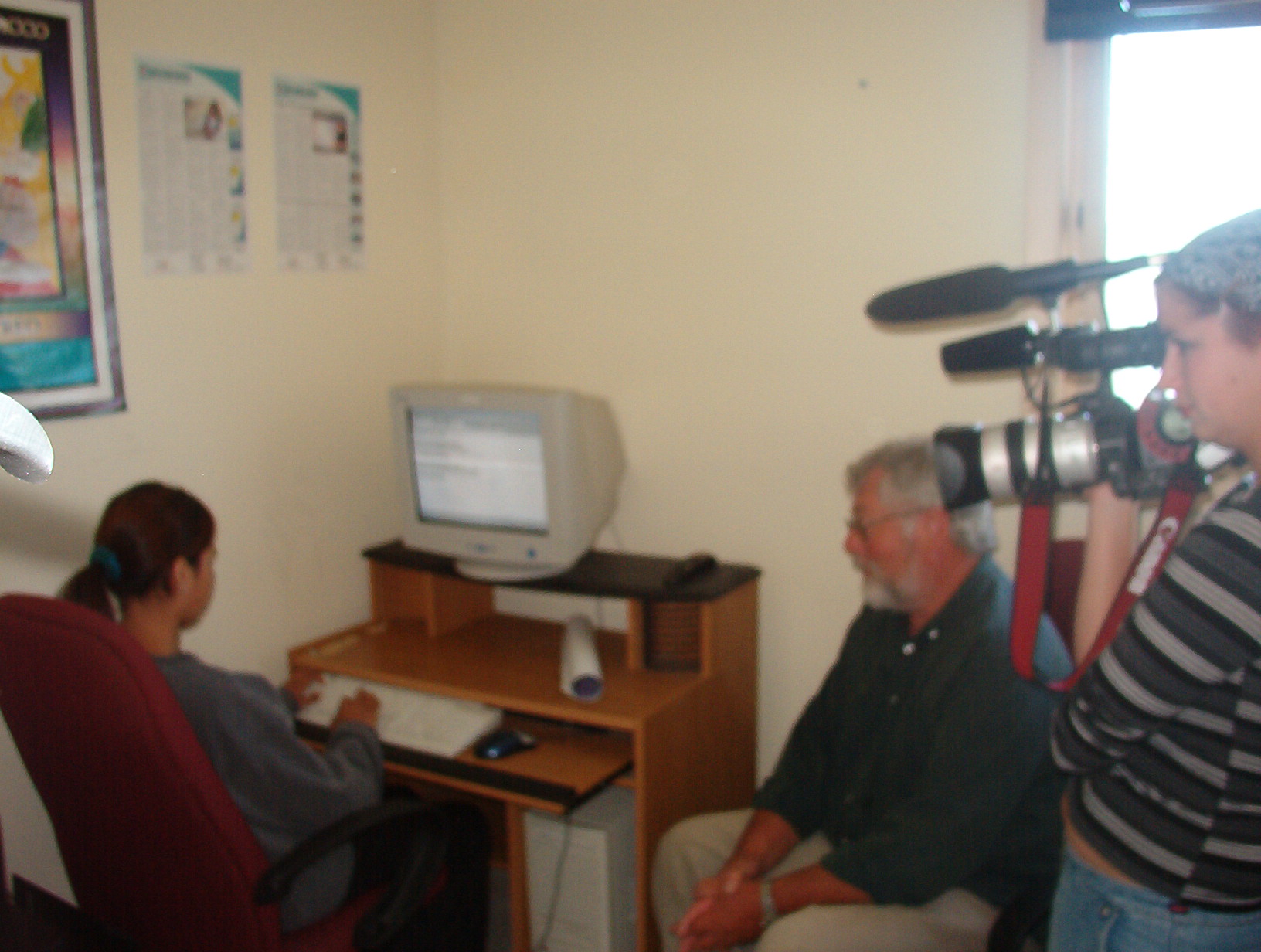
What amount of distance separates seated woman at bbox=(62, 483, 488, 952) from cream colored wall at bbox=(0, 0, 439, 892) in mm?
322

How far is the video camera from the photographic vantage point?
130cm

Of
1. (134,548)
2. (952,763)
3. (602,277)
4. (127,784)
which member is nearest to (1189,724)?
(952,763)

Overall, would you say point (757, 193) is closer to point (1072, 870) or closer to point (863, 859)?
point (863, 859)

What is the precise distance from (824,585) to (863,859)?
784mm

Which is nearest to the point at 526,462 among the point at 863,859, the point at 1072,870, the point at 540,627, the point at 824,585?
the point at 540,627

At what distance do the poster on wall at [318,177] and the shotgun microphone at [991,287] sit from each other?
1530 millimetres

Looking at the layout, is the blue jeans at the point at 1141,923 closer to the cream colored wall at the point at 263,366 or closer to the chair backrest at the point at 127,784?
the chair backrest at the point at 127,784

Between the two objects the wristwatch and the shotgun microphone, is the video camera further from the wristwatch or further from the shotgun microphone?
the wristwatch

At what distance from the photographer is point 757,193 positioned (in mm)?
2432

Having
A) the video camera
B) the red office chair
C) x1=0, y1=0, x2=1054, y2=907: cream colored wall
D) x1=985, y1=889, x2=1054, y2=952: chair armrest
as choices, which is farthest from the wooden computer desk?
the video camera

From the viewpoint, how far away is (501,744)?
86.4 inches

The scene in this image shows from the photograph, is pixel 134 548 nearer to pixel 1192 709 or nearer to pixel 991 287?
pixel 991 287

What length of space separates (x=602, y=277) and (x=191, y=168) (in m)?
0.92

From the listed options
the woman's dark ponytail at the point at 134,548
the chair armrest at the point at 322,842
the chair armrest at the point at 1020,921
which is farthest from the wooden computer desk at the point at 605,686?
the chair armrest at the point at 1020,921
